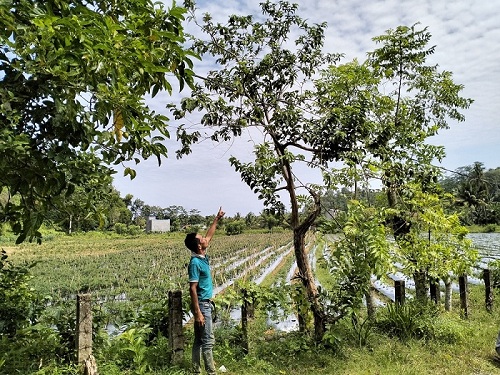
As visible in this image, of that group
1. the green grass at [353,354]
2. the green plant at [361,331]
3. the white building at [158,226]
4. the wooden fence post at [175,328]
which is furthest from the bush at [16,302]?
the white building at [158,226]

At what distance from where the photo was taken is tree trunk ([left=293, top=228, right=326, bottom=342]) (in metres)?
5.12

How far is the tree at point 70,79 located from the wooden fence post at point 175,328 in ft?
7.16

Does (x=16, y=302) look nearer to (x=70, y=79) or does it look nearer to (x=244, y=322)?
(x=244, y=322)

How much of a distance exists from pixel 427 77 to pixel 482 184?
174 feet

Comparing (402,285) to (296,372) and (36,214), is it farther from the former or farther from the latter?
(36,214)

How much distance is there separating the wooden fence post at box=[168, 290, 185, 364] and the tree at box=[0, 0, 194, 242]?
2182 mm

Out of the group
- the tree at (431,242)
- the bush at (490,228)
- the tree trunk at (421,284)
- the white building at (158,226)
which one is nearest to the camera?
the tree at (431,242)

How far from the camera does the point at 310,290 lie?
5227 mm

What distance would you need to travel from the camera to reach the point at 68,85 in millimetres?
2188

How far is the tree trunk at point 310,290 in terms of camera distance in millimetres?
5117

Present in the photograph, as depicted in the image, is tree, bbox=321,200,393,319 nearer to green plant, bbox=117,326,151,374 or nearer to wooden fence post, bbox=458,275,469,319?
green plant, bbox=117,326,151,374

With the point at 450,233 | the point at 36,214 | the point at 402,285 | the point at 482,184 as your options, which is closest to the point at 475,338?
the point at 402,285

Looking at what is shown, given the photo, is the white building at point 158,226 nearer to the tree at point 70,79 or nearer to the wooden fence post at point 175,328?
the wooden fence post at point 175,328

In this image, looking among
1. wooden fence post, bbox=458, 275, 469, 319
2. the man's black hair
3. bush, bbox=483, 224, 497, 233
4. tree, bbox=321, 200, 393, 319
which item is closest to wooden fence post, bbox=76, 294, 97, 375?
the man's black hair
